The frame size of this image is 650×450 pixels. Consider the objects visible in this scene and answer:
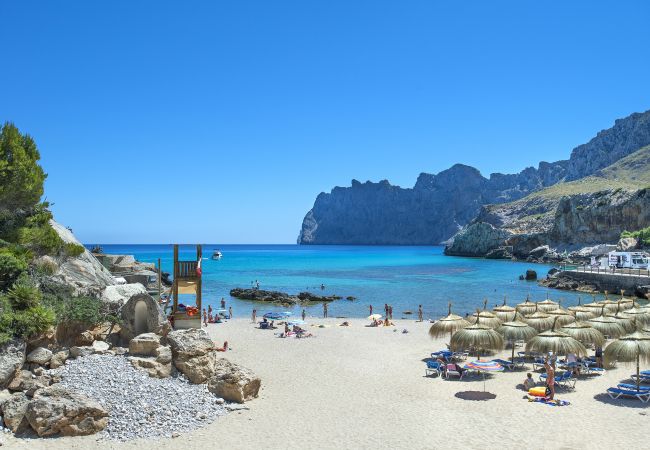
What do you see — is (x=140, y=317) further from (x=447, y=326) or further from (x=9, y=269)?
(x=447, y=326)

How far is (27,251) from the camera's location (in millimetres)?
19234

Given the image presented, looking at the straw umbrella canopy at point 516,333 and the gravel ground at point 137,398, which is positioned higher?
the straw umbrella canopy at point 516,333

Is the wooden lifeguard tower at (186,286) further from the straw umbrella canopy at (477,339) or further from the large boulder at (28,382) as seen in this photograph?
the straw umbrella canopy at (477,339)

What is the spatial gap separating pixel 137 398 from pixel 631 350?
599 inches

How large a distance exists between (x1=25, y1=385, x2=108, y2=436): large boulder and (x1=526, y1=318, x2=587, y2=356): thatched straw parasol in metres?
14.1

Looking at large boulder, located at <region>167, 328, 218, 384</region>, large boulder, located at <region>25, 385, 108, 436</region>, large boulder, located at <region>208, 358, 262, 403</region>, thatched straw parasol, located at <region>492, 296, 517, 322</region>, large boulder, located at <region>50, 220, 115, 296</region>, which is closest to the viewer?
large boulder, located at <region>25, 385, 108, 436</region>

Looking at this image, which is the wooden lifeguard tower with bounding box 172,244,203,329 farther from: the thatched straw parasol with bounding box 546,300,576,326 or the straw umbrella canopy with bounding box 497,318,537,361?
the thatched straw parasol with bounding box 546,300,576,326

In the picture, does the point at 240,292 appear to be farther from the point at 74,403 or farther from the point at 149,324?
the point at 74,403

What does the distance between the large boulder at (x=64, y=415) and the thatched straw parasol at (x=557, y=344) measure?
1415 centimetres

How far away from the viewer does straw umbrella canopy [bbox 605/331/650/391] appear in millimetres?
16375

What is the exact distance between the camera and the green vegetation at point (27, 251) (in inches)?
606

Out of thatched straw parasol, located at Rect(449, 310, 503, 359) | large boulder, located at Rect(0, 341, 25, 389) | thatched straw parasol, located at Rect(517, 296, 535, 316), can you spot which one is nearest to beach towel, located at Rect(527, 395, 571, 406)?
thatched straw parasol, located at Rect(449, 310, 503, 359)

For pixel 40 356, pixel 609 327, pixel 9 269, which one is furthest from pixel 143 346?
pixel 609 327

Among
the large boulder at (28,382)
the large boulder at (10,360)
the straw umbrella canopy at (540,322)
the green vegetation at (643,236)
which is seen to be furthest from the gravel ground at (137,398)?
the green vegetation at (643,236)
